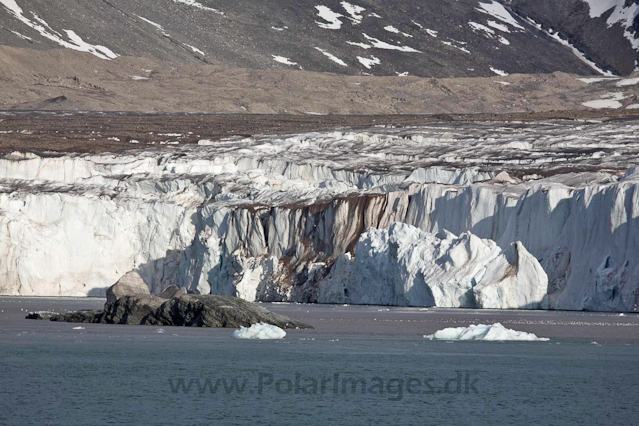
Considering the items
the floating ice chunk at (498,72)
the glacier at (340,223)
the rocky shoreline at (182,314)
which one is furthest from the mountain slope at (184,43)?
the rocky shoreline at (182,314)

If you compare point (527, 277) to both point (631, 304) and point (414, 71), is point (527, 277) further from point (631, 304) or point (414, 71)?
point (414, 71)

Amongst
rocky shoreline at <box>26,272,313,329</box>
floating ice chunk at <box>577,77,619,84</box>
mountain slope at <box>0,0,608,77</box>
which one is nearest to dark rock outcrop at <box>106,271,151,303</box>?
rocky shoreline at <box>26,272,313,329</box>

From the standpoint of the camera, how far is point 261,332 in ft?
110

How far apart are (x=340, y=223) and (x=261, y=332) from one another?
800 inches

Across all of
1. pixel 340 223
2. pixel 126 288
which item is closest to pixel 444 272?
pixel 340 223

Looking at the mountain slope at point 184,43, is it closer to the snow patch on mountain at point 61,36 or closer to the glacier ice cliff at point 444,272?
the snow patch on mountain at point 61,36

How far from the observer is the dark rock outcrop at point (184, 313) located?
35.8 m

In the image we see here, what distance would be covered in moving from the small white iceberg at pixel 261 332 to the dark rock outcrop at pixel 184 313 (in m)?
1.79

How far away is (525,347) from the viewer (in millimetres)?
31000

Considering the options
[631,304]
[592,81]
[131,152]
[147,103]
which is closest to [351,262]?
[631,304]

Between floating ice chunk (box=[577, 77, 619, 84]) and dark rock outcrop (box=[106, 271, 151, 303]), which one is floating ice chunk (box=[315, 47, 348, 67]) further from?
dark rock outcrop (box=[106, 271, 151, 303])

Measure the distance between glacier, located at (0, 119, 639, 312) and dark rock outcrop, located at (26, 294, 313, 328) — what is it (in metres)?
10.5

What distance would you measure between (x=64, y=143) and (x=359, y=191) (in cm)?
3290

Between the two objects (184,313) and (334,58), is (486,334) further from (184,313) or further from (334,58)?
(334,58)
